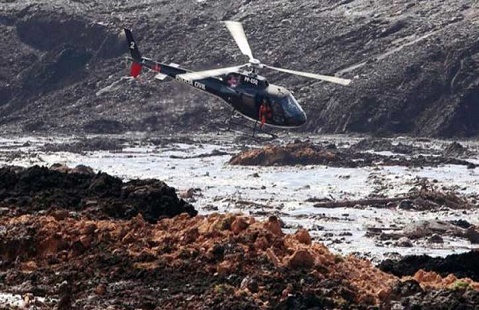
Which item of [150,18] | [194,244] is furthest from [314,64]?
[194,244]

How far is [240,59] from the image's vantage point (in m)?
84.0

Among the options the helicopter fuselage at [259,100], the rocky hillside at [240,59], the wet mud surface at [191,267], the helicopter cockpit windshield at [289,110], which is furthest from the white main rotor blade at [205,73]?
the rocky hillside at [240,59]

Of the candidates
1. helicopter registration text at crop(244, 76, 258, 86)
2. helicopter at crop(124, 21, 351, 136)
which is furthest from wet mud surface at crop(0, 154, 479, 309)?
helicopter registration text at crop(244, 76, 258, 86)

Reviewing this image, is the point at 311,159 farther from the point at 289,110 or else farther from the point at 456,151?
the point at 289,110

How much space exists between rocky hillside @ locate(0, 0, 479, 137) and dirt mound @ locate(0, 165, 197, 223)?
44.8 meters

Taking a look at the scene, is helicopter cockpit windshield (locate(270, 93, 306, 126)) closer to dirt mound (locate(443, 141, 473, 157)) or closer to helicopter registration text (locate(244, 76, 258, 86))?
helicopter registration text (locate(244, 76, 258, 86))

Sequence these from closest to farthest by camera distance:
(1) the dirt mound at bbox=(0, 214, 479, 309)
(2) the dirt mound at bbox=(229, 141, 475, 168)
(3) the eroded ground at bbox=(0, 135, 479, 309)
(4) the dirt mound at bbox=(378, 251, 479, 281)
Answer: (1) the dirt mound at bbox=(0, 214, 479, 309)
(3) the eroded ground at bbox=(0, 135, 479, 309)
(4) the dirt mound at bbox=(378, 251, 479, 281)
(2) the dirt mound at bbox=(229, 141, 475, 168)

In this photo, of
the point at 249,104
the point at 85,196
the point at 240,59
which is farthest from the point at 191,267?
the point at 240,59

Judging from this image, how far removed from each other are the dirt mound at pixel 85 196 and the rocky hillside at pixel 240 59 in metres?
44.8

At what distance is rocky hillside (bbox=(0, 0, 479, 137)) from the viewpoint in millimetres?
78188

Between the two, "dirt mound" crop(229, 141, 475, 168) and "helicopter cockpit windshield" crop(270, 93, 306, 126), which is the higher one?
"helicopter cockpit windshield" crop(270, 93, 306, 126)

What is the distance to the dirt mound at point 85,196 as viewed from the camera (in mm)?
29969

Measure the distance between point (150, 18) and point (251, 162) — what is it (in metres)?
33.1

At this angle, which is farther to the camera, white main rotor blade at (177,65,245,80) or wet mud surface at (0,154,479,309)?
white main rotor blade at (177,65,245,80)
